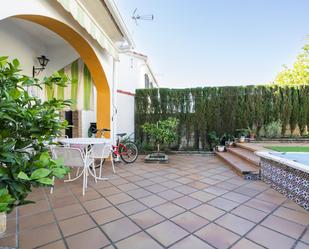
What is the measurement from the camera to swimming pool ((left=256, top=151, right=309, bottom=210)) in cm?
277

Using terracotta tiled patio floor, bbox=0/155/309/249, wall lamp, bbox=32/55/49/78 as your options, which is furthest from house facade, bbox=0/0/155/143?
terracotta tiled patio floor, bbox=0/155/309/249

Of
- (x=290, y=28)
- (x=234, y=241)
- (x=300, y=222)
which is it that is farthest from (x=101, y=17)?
(x=290, y=28)

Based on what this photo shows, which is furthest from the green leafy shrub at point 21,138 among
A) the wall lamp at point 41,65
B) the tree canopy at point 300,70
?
the tree canopy at point 300,70

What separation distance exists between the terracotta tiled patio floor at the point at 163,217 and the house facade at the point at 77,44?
1.65 m

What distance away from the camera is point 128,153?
5738 millimetres

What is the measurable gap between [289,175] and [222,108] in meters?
4.52

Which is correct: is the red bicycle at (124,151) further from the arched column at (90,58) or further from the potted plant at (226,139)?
the potted plant at (226,139)

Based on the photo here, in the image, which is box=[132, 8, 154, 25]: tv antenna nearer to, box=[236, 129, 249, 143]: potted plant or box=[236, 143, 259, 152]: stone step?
box=[236, 129, 249, 143]: potted plant

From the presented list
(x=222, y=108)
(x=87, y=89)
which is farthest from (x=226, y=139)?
(x=87, y=89)

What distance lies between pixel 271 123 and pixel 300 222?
18.1ft

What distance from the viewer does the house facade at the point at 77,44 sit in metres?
2.80

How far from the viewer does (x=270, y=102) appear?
7.11 meters

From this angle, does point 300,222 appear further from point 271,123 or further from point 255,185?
point 271,123

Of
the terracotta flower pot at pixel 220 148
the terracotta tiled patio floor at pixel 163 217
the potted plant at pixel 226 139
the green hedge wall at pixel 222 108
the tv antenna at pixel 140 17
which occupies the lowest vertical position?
the terracotta tiled patio floor at pixel 163 217
